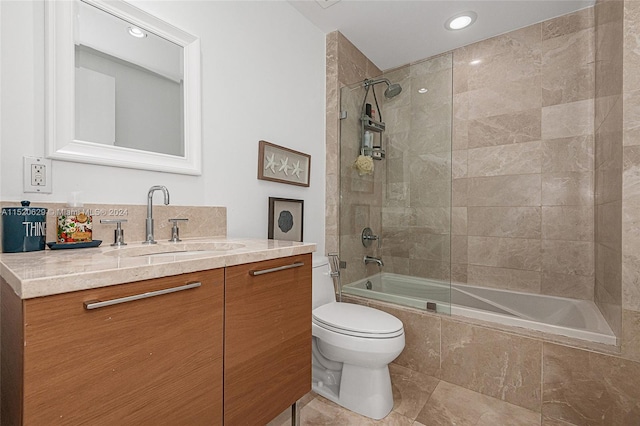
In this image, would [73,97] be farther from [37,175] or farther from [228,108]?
[228,108]

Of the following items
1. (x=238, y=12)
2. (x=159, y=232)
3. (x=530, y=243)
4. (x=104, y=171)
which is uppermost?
(x=238, y=12)

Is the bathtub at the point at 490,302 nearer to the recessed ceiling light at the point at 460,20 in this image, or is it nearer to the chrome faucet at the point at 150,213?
the chrome faucet at the point at 150,213

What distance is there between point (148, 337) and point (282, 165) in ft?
4.49

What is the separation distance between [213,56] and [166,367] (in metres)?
1.43

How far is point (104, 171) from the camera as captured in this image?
1.18 m

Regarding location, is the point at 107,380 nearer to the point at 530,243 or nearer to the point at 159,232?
the point at 159,232

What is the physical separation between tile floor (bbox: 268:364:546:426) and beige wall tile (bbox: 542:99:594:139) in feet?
5.94

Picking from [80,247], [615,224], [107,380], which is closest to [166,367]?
[107,380]

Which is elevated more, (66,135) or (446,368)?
(66,135)

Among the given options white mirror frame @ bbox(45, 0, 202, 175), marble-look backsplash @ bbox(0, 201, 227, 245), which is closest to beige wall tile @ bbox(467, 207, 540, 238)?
marble-look backsplash @ bbox(0, 201, 227, 245)

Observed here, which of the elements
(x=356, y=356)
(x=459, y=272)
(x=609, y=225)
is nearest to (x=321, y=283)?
(x=356, y=356)

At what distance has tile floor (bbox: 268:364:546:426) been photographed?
147 centimetres

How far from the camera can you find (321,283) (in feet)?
6.15

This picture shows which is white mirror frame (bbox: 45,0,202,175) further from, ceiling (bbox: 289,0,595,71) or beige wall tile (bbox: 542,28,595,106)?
beige wall tile (bbox: 542,28,595,106)
